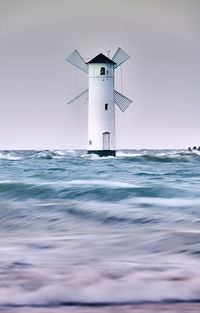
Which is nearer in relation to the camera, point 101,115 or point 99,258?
point 99,258

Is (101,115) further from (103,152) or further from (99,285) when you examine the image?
(99,285)

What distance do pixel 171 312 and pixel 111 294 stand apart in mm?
246

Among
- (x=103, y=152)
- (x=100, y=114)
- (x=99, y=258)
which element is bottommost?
(x=103, y=152)

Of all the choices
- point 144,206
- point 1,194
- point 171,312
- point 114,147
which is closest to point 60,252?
point 171,312

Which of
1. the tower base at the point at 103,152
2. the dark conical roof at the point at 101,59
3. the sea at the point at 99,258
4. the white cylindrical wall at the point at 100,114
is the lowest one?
the tower base at the point at 103,152

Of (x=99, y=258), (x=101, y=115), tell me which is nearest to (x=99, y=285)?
(x=99, y=258)

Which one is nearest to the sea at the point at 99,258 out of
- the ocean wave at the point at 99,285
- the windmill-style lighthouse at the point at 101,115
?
the ocean wave at the point at 99,285

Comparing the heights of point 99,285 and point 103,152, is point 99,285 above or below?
above

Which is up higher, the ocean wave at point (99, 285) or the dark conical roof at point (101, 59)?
the dark conical roof at point (101, 59)

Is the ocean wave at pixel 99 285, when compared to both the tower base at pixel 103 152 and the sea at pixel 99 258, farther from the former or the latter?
the tower base at pixel 103 152

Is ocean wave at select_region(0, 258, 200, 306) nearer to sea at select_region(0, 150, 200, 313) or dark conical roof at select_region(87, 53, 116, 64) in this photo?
sea at select_region(0, 150, 200, 313)

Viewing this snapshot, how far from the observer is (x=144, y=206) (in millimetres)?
5148

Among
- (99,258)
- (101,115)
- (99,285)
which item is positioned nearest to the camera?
(99,285)

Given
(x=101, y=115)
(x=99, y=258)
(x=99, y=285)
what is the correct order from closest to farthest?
(x=99, y=285), (x=99, y=258), (x=101, y=115)
